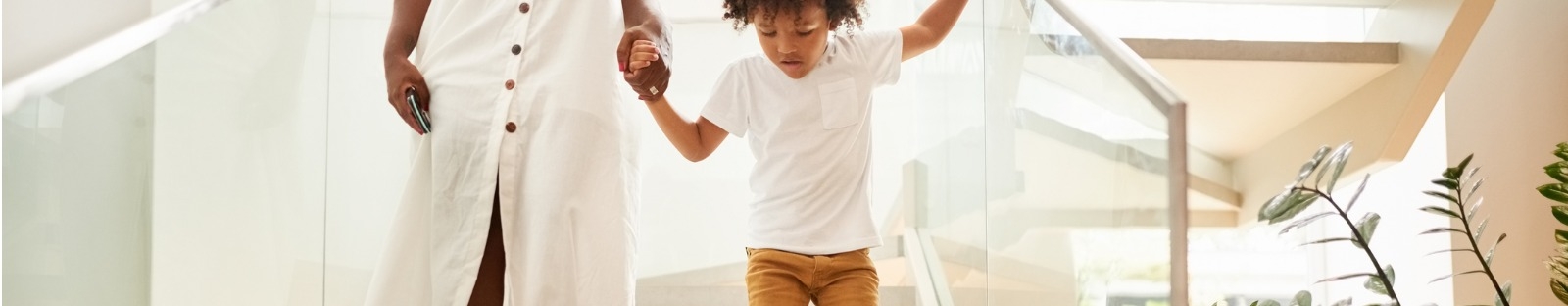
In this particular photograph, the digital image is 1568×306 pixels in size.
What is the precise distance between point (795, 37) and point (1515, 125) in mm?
3699

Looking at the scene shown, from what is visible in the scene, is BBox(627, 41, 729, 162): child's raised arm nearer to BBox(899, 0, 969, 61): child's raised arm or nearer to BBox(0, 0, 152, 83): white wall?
BBox(899, 0, 969, 61): child's raised arm

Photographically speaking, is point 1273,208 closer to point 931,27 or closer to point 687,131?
point 931,27

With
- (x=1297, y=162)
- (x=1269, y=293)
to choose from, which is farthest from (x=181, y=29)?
(x=1269, y=293)

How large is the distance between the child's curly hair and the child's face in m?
0.01

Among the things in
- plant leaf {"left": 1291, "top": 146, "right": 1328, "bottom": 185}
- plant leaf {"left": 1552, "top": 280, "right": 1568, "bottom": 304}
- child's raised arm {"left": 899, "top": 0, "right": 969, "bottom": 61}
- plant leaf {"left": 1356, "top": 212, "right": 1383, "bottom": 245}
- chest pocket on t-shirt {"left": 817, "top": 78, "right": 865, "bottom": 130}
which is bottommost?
plant leaf {"left": 1552, "top": 280, "right": 1568, "bottom": 304}

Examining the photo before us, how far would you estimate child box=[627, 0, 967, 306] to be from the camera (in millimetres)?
2891

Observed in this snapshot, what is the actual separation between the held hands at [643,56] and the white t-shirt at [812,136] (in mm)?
705

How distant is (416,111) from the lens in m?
2.14

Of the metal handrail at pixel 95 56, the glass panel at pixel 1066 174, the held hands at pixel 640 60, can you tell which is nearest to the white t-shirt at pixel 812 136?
the glass panel at pixel 1066 174

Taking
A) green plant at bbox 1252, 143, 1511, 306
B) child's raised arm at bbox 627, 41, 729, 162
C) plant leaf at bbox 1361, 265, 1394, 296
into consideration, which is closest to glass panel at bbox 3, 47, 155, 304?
child's raised arm at bbox 627, 41, 729, 162

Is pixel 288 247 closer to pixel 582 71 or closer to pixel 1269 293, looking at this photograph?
pixel 582 71

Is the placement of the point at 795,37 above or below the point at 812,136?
above

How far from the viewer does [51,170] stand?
2.04 meters

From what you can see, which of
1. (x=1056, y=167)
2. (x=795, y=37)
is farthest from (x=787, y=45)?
(x=1056, y=167)
